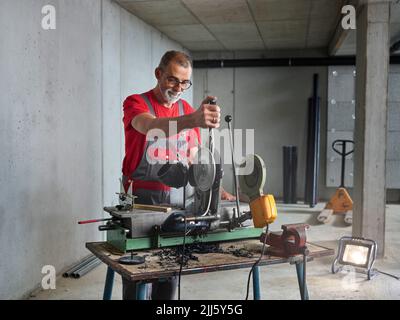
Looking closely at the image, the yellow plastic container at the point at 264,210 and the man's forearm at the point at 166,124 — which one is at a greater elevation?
the man's forearm at the point at 166,124

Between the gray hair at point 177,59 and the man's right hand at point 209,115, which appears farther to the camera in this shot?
the gray hair at point 177,59

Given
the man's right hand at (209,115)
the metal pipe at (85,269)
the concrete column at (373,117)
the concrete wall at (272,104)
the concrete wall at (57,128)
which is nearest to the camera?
the man's right hand at (209,115)

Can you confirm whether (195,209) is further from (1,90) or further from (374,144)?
(374,144)

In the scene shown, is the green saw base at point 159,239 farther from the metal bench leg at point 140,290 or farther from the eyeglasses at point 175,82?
the eyeglasses at point 175,82

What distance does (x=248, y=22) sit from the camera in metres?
5.38

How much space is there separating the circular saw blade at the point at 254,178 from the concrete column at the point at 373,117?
2421mm

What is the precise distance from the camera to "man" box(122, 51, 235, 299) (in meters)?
1.90

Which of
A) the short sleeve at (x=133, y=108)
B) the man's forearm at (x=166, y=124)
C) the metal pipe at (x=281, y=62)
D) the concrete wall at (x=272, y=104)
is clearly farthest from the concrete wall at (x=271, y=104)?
the man's forearm at (x=166, y=124)

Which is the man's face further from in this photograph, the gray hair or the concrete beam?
the concrete beam

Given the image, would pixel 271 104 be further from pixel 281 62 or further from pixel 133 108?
pixel 133 108

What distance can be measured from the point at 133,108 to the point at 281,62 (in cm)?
552

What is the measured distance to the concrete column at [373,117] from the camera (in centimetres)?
388

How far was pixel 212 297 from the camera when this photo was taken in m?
3.07
